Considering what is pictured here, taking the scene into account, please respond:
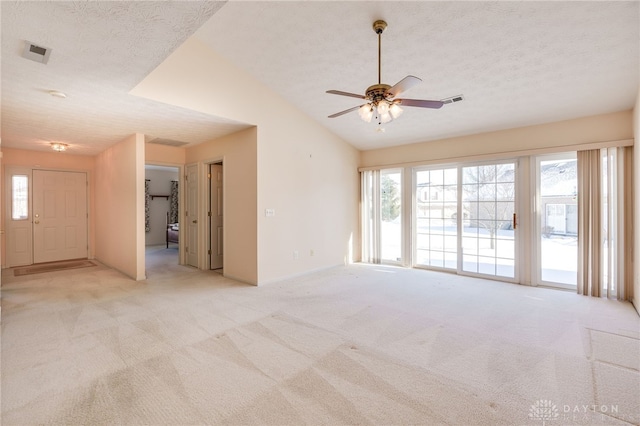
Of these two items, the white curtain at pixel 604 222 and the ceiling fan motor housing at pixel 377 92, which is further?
the white curtain at pixel 604 222

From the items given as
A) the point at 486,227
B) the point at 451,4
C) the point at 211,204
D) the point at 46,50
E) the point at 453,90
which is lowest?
the point at 486,227

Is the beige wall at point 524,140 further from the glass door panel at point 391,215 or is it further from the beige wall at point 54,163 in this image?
the beige wall at point 54,163

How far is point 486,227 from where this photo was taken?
5.36m

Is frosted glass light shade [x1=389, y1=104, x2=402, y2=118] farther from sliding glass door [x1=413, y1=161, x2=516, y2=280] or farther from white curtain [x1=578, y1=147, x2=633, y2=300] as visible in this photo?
white curtain [x1=578, y1=147, x2=633, y2=300]

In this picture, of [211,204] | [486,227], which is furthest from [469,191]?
[211,204]

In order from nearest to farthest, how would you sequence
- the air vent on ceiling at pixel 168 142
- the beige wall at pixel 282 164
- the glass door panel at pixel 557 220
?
the beige wall at pixel 282 164
the glass door panel at pixel 557 220
the air vent on ceiling at pixel 168 142

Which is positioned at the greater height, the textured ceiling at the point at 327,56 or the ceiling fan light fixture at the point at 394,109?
the textured ceiling at the point at 327,56

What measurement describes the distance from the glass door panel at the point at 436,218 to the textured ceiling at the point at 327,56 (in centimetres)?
118

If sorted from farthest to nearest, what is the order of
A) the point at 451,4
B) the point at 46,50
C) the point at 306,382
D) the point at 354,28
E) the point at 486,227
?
1. the point at 486,227
2. the point at 354,28
3. the point at 451,4
4. the point at 46,50
5. the point at 306,382

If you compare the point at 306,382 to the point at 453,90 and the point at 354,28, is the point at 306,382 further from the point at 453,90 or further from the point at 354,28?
the point at 453,90

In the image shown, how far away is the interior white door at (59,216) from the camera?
255 inches

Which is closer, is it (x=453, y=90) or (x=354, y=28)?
(x=354, y=28)

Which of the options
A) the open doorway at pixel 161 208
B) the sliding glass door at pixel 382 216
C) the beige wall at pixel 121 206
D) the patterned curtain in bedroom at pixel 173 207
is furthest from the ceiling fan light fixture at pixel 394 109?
the patterned curtain in bedroom at pixel 173 207

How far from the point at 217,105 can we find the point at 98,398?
3.65 meters
